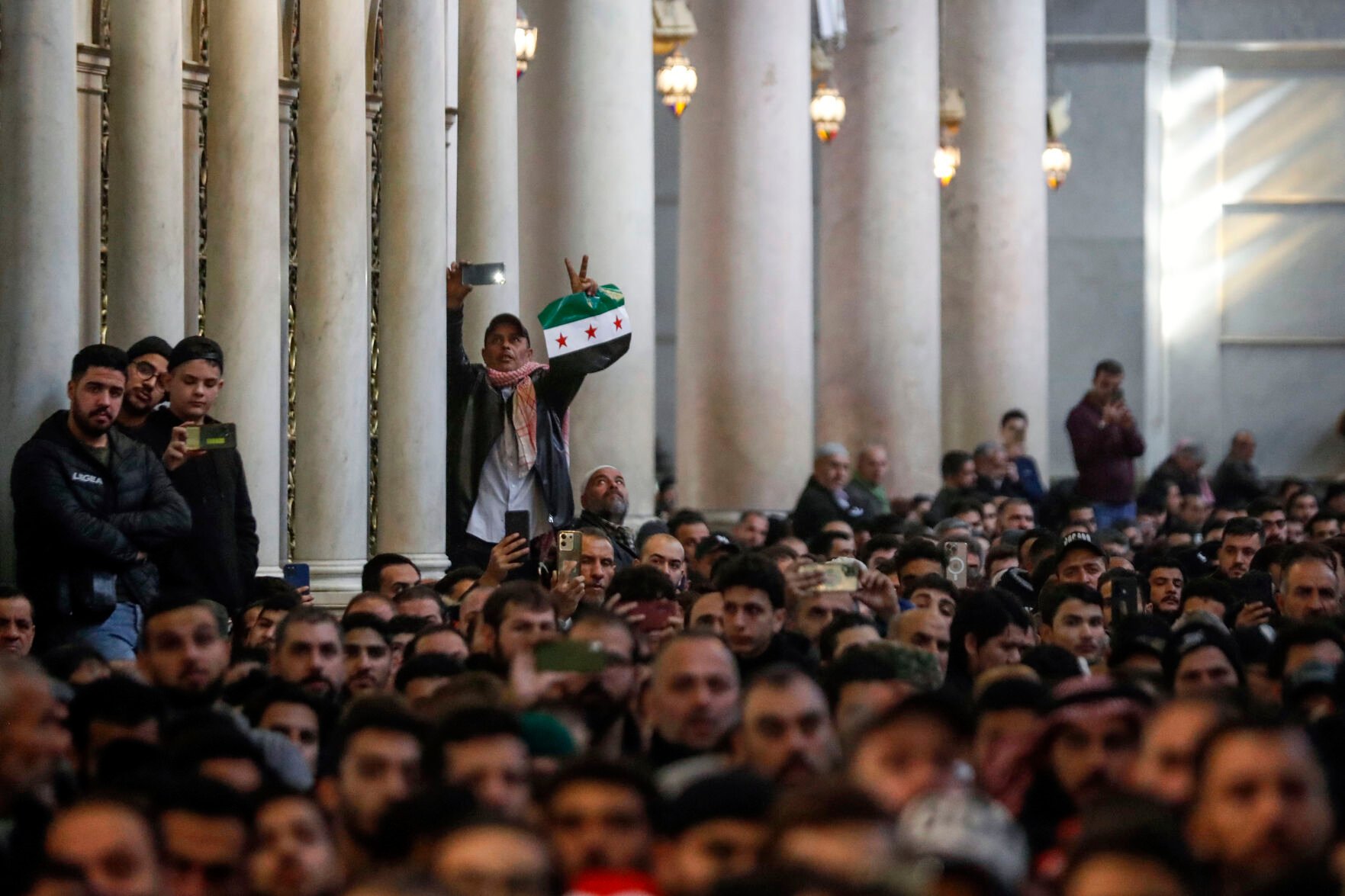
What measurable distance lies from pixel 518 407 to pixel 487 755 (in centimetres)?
729

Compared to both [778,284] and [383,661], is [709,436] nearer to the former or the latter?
[778,284]

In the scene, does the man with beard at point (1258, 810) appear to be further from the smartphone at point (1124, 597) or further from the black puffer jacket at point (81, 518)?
the smartphone at point (1124, 597)

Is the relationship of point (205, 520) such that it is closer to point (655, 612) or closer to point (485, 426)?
point (655, 612)

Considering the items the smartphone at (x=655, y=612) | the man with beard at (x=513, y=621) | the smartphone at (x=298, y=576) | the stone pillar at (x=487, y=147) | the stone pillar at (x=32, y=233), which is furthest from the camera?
the stone pillar at (x=487, y=147)

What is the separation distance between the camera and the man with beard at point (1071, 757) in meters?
7.67

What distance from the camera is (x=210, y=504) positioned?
11953 millimetres

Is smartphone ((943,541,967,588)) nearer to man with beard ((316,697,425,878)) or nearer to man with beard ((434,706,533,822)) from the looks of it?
man with beard ((316,697,425,878))

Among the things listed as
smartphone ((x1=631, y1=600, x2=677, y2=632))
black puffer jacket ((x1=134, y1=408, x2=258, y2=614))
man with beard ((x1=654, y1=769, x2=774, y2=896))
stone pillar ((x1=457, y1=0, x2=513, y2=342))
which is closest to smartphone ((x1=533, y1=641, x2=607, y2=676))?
man with beard ((x1=654, y1=769, x2=774, y2=896))

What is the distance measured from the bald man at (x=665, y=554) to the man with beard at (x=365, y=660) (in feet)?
9.55

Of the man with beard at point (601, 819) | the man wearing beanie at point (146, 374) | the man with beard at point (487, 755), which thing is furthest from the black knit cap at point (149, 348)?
the man with beard at point (601, 819)

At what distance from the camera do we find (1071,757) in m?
7.77

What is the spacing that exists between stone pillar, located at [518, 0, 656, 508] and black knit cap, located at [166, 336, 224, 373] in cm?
539

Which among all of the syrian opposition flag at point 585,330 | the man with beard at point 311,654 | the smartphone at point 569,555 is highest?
the syrian opposition flag at point 585,330

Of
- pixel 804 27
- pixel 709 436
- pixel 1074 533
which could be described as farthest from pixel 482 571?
pixel 804 27
